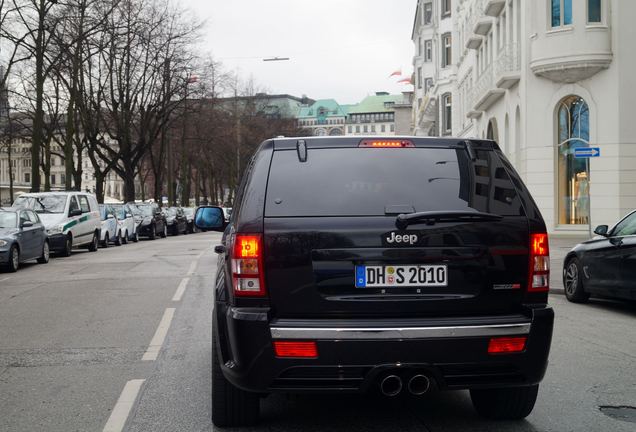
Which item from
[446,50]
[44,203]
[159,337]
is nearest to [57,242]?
[44,203]

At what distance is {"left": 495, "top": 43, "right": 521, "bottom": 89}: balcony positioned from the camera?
29.4m

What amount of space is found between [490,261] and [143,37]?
3745 centimetres

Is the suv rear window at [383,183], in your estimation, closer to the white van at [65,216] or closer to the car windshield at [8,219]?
the car windshield at [8,219]

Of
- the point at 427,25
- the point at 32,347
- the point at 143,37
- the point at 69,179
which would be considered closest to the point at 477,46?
the point at 143,37

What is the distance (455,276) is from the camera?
4445 mm

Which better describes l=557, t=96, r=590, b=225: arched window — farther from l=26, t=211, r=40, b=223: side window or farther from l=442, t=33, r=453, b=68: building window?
l=442, t=33, r=453, b=68: building window

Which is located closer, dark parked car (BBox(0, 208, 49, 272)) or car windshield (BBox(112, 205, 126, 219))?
dark parked car (BBox(0, 208, 49, 272))

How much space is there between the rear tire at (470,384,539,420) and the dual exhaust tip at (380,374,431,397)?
97 centimetres

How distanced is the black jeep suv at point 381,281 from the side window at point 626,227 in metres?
6.67

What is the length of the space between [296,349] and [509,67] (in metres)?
27.4

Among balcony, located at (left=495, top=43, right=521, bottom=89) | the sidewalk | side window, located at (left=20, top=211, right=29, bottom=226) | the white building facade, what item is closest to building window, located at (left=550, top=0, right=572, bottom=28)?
the white building facade

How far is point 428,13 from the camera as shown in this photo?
66250mm

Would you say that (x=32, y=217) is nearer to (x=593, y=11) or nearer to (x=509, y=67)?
(x=509, y=67)

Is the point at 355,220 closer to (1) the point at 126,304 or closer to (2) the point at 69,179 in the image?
(1) the point at 126,304
